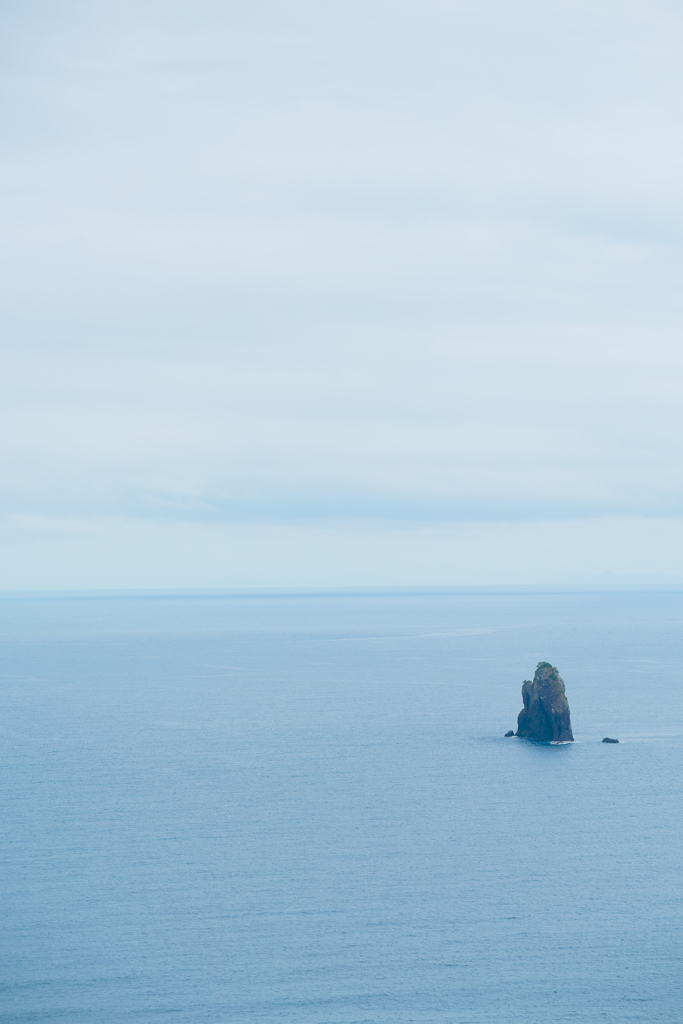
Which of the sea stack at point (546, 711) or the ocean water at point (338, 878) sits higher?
the sea stack at point (546, 711)

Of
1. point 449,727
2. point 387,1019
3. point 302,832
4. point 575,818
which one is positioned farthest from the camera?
point 449,727

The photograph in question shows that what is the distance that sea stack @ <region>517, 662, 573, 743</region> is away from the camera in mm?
141125

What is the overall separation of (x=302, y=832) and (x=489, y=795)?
25.9 metres

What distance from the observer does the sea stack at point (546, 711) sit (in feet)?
463

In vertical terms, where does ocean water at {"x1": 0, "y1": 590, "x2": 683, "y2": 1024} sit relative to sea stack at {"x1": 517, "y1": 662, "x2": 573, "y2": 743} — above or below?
below

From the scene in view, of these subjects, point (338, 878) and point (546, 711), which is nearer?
point (338, 878)

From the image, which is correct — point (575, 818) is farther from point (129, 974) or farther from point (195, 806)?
point (129, 974)

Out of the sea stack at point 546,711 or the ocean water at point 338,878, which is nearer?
the ocean water at point 338,878

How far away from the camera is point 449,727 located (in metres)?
152

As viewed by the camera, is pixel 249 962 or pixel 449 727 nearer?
pixel 249 962

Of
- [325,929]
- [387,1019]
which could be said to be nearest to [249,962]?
[325,929]

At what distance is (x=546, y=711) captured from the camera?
142 m

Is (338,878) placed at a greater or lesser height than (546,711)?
lesser

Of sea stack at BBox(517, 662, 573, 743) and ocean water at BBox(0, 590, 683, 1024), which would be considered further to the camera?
sea stack at BBox(517, 662, 573, 743)
